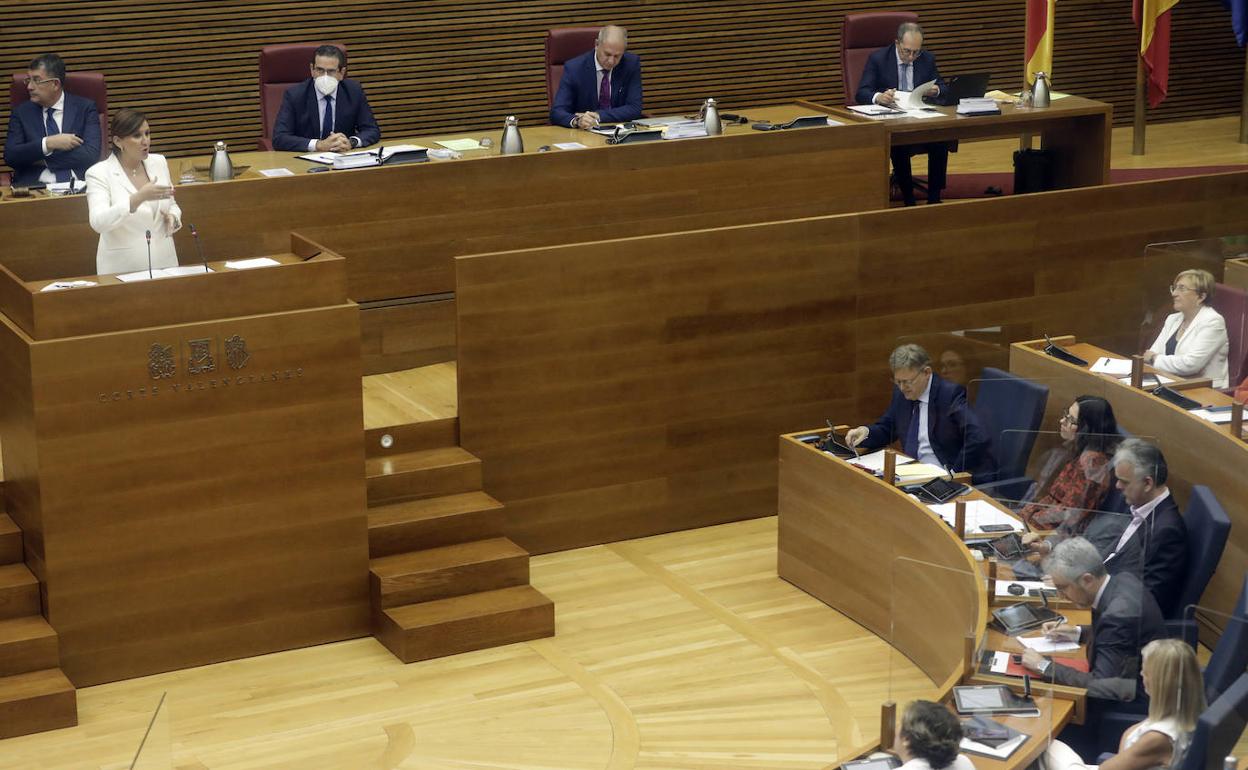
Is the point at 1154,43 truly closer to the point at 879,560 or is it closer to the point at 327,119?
the point at 327,119

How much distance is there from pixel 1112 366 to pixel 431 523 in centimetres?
Result: 268

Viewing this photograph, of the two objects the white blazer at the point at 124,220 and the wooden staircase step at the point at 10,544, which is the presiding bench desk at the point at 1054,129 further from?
the wooden staircase step at the point at 10,544

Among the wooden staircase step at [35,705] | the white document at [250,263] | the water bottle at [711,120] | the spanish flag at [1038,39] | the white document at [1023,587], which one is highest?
the spanish flag at [1038,39]

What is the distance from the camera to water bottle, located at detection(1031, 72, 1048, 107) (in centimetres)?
814

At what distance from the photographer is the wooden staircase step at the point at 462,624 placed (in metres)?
6.08

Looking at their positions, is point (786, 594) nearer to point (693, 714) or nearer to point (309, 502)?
point (693, 714)

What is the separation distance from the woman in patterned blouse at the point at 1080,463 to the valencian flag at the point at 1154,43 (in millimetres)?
5195

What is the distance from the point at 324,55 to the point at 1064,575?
13.6 ft

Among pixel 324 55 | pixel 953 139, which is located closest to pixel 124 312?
pixel 324 55

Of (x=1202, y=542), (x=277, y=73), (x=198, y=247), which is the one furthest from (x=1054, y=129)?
(x=198, y=247)

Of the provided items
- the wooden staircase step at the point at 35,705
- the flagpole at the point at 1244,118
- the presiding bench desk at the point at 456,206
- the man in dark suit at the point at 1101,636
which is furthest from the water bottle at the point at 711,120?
the flagpole at the point at 1244,118

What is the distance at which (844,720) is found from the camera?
5578 millimetres

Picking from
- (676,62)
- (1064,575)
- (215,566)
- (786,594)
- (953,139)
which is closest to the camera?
(1064,575)

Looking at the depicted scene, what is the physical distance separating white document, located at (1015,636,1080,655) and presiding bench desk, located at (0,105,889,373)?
319cm
